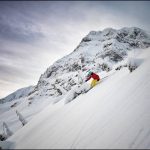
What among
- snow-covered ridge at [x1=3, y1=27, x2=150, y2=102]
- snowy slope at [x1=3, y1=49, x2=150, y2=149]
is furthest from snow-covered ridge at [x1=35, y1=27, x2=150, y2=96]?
snowy slope at [x1=3, y1=49, x2=150, y2=149]

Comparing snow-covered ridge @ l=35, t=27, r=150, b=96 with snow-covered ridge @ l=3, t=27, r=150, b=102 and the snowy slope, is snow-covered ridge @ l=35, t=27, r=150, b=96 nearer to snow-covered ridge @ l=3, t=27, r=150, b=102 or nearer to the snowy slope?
snow-covered ridge @ l=3, t=27, r=150, b=102

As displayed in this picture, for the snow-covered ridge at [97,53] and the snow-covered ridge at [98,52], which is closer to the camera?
the snow-covered ridge at [97,53]

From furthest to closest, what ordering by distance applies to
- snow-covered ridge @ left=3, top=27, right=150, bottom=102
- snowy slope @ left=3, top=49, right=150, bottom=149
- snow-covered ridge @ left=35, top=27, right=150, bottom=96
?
snow-covered ridge @ left=35, top=27, right=150, bottom=96
snow-covered ridge @ left=3, top=27, right=150, bottom=102
snowy slope @ left=3, top=49, right=150, bottom=149

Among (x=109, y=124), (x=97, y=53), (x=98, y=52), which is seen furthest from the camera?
(x=98, y=52)

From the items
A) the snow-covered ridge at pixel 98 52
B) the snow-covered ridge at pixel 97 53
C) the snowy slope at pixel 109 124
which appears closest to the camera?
the snowy slope at pixel 109 124

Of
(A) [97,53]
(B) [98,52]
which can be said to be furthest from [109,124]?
(B) [98,52]

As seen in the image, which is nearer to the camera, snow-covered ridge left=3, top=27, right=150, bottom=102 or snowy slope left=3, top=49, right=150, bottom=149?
snowy slope left=3, top=49, right=150, bottom=149

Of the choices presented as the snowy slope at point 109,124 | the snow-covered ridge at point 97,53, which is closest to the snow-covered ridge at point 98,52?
the snow-covered ridge at point 97,53

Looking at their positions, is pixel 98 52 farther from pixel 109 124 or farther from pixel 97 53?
pixel 109 124

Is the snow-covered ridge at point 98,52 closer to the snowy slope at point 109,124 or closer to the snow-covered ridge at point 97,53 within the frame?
the snow-covered ridge at point 97,53

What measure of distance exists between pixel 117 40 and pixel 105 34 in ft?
Result: 73.0

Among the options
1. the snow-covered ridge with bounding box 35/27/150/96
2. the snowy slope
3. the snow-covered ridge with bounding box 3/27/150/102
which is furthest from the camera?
the snow-covered ridge with bounding box 35/27/150/96

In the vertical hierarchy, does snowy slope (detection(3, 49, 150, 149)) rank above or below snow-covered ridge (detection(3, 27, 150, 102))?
below

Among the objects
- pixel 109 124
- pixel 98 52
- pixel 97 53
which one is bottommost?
pixel 109 124
